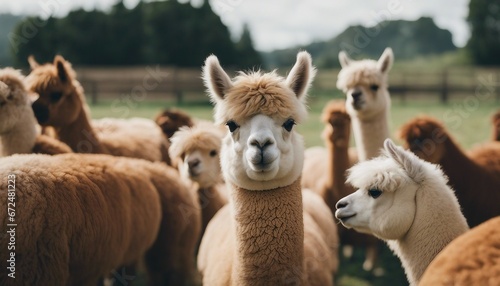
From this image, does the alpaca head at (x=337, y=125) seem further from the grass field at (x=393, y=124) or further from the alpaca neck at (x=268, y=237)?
the alpaca neck at (x=268, y=237)

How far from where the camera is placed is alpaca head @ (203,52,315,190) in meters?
3.28

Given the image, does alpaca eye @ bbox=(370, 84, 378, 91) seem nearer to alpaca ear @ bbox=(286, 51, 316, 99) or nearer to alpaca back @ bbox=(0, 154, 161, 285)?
alpaca ear @ bbox=(286, 51, 316, 99)

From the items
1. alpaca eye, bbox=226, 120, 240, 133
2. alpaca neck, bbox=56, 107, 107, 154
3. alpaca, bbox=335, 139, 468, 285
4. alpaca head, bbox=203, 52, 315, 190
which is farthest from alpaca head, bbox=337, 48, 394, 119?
alpaca neck, bbox=56, 107, 107, 154

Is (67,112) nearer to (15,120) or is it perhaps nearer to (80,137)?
(80,137)

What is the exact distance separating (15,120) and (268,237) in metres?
2.69

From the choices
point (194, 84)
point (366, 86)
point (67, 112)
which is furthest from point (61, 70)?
point (194, 84)

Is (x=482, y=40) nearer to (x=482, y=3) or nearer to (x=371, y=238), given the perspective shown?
(x=482, y=3)

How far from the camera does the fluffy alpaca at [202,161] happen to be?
5.75 metres

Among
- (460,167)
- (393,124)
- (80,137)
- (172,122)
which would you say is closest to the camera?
(460,167)

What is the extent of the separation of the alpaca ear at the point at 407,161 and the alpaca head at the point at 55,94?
385 centimetres

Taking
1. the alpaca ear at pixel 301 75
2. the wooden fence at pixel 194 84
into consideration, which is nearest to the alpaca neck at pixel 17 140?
the alpaca ear at pixel 301 75

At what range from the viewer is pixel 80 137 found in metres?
5.98

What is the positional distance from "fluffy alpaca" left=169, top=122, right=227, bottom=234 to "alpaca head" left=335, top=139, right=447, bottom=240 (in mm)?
2600

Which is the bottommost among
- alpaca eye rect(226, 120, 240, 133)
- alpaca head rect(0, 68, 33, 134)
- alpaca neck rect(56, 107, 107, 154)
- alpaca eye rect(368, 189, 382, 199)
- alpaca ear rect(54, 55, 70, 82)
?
alpaca eye rect(368, 189, 382, 199)
